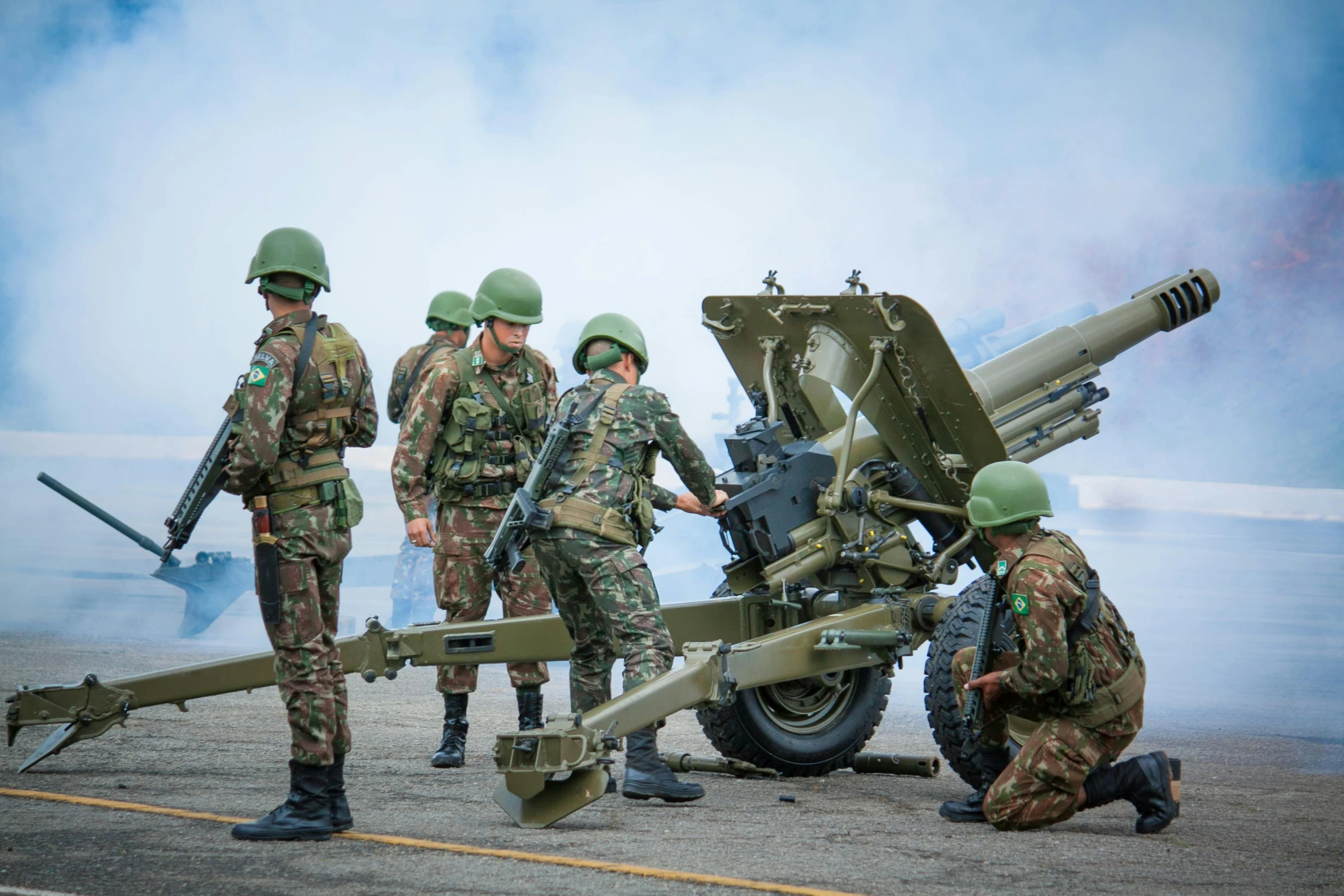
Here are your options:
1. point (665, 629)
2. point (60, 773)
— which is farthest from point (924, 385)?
point (60, 773)

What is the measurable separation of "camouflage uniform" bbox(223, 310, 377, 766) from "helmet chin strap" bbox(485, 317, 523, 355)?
143 cm

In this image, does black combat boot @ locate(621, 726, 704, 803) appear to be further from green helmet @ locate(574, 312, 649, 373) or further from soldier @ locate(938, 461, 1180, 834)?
green helmet @ locate(574, 312, 649, 373)

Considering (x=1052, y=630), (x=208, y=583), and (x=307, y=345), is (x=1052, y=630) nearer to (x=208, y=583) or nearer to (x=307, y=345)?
(x=307, y=345)

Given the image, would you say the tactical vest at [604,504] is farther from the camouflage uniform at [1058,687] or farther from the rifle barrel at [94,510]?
the rifle barrel at [94,510]

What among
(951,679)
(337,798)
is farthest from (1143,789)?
(337,798)

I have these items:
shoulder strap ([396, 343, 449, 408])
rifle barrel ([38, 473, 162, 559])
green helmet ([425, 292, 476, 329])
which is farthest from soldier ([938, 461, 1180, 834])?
rifle barrel ([38, 473, 162, 559])

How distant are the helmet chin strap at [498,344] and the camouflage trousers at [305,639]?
1.60 metres

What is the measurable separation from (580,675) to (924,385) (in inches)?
67.8

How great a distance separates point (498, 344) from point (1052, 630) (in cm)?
245

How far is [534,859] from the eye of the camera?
366 centimetres

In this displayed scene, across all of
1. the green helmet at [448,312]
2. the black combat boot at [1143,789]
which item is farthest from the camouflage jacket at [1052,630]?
the green helmet at [448,312]

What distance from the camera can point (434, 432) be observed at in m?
5.54

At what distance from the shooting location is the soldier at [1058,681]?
4152 millimetres

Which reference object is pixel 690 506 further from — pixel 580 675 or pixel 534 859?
pixel 534 859
